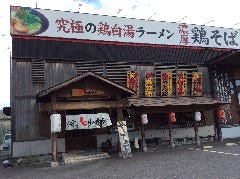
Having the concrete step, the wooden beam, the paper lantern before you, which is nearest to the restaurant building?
the wooden beam

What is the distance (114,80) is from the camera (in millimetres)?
20109

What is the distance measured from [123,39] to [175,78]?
15.3 feet

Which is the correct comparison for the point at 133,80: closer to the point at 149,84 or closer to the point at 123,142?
the point at 149,84

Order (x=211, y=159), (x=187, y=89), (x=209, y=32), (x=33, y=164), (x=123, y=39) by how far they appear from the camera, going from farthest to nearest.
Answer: (x=209, y=32)
(x=187, y=89)
(x=123, y=39)
(x=33, y=164)
(x=211, y=159)

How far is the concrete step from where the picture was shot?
16.2m

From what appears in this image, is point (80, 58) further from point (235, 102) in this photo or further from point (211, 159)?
point (235, 102)

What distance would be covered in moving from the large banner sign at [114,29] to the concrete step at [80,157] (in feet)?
24.6

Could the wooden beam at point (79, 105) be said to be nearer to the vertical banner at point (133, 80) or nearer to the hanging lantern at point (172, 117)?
the vertical banner at point (133, 80)

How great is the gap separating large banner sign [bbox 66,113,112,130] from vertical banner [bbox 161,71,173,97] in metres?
5.84

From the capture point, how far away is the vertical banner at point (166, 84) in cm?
2127

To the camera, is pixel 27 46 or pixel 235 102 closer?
pixel 27 46

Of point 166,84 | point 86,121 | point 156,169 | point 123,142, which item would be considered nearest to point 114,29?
point 166,84

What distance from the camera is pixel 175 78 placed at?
22.0 m

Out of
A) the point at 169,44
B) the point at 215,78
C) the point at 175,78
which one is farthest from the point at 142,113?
the point at 215,78
